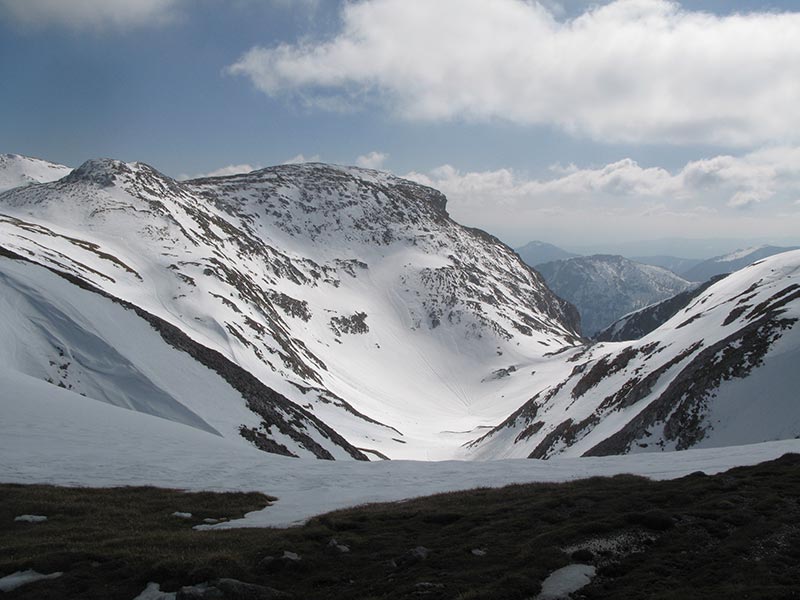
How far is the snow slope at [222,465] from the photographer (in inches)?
906

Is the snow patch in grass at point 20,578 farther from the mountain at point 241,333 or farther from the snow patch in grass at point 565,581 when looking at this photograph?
the mountain at point 241,333

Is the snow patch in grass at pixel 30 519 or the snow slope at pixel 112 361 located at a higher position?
the snow slope at pixel 112 361

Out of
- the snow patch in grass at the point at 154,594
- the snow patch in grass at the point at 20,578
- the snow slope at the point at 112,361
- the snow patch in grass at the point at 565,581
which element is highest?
the snow slope at the point at 112,361

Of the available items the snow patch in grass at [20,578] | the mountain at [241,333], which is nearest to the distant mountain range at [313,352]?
the mountain at [241,333]

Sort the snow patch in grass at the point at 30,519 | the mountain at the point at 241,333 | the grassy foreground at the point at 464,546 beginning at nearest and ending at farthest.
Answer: the grassy foreground at the point at 464,546, the snow patch in grass at the point at 30,519, the mountain at the point at 241,333

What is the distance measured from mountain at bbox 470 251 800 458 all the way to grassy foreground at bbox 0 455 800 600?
20.9m

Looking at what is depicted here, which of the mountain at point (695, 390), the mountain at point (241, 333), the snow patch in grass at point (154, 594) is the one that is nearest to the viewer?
the snow patch in grass at point (154, 594)

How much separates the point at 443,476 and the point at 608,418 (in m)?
34.5

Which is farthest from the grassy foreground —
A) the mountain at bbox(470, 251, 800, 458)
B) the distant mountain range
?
the mountain at bbox(470, 251, 800, 458)

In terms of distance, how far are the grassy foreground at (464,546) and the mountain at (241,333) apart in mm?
26384

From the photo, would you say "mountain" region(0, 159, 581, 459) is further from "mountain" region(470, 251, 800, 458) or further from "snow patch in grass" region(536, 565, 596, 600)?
"snow patch in grass" region(536, 565, 596, 600)

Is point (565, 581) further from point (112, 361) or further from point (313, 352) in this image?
point (313, 352)

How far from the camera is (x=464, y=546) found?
44.8ft

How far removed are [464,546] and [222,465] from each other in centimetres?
1838
